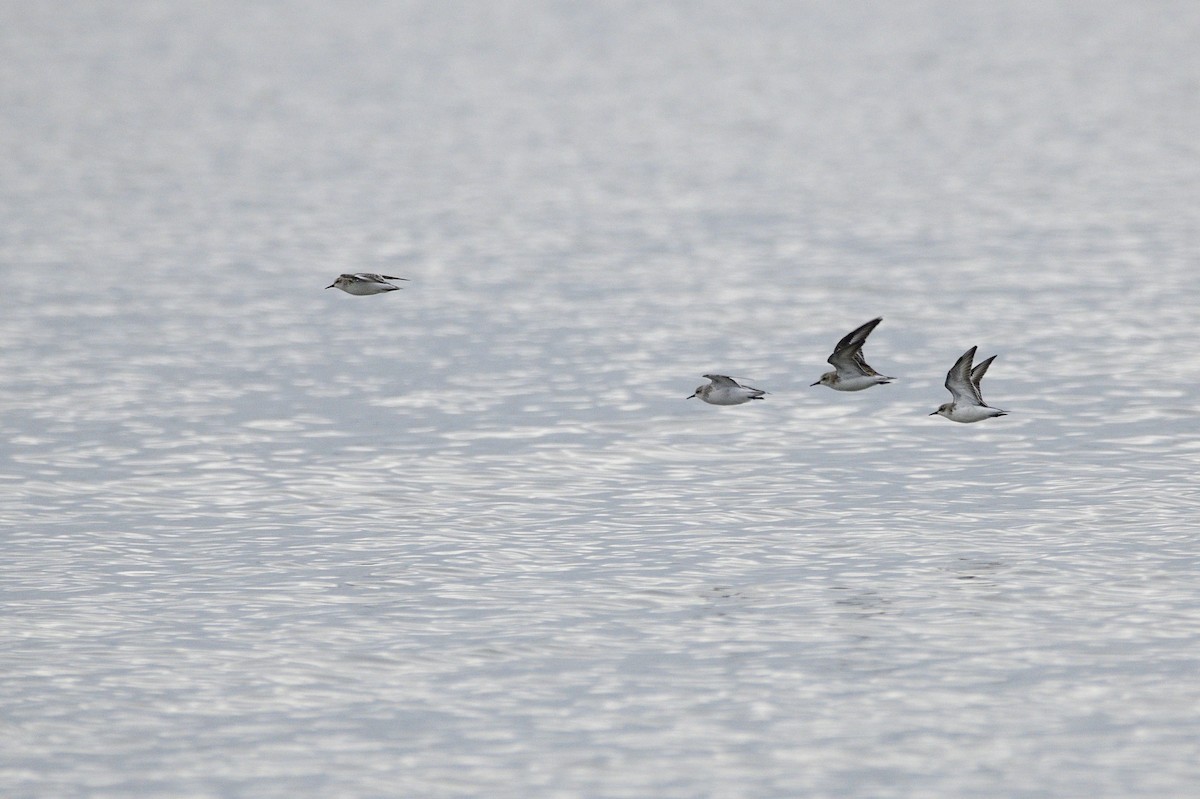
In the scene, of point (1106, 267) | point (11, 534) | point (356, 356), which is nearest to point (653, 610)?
point (11, 534)

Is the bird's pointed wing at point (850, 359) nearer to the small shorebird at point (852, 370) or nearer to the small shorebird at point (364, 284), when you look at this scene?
the small shorebird at point (852, 370)

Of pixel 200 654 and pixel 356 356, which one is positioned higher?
pixel 356 356

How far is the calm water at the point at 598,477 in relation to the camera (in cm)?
2627

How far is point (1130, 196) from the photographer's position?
242 feet

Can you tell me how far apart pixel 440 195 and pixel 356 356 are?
104ft

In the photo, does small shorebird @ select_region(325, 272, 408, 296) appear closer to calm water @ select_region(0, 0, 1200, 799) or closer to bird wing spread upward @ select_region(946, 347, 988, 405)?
calm water @ select_region(0, 0, 1200, 799)

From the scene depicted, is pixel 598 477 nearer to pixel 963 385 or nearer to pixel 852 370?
pixel 852 370

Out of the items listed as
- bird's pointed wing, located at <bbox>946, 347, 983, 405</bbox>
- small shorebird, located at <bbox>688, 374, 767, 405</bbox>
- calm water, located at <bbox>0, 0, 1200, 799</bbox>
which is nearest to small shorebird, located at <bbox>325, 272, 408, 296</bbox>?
calm water, located at <bbox>0, 0, 1200, 799</bbox>

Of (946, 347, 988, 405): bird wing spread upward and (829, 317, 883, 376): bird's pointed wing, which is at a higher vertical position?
(829, 317, 883, 376): bird's pointed wing

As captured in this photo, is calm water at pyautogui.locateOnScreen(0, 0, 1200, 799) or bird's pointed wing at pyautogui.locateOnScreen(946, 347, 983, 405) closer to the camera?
calm water at pyautogui.locateOnScreen(0, 0, 1200, 799)

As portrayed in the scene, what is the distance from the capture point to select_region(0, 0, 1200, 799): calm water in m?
26.3

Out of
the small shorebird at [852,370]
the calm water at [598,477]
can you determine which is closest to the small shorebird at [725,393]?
the small shorebird at [852,370]

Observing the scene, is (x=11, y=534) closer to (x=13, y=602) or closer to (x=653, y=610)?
(x=13, y=602)

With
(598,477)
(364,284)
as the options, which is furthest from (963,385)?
(364,284)
